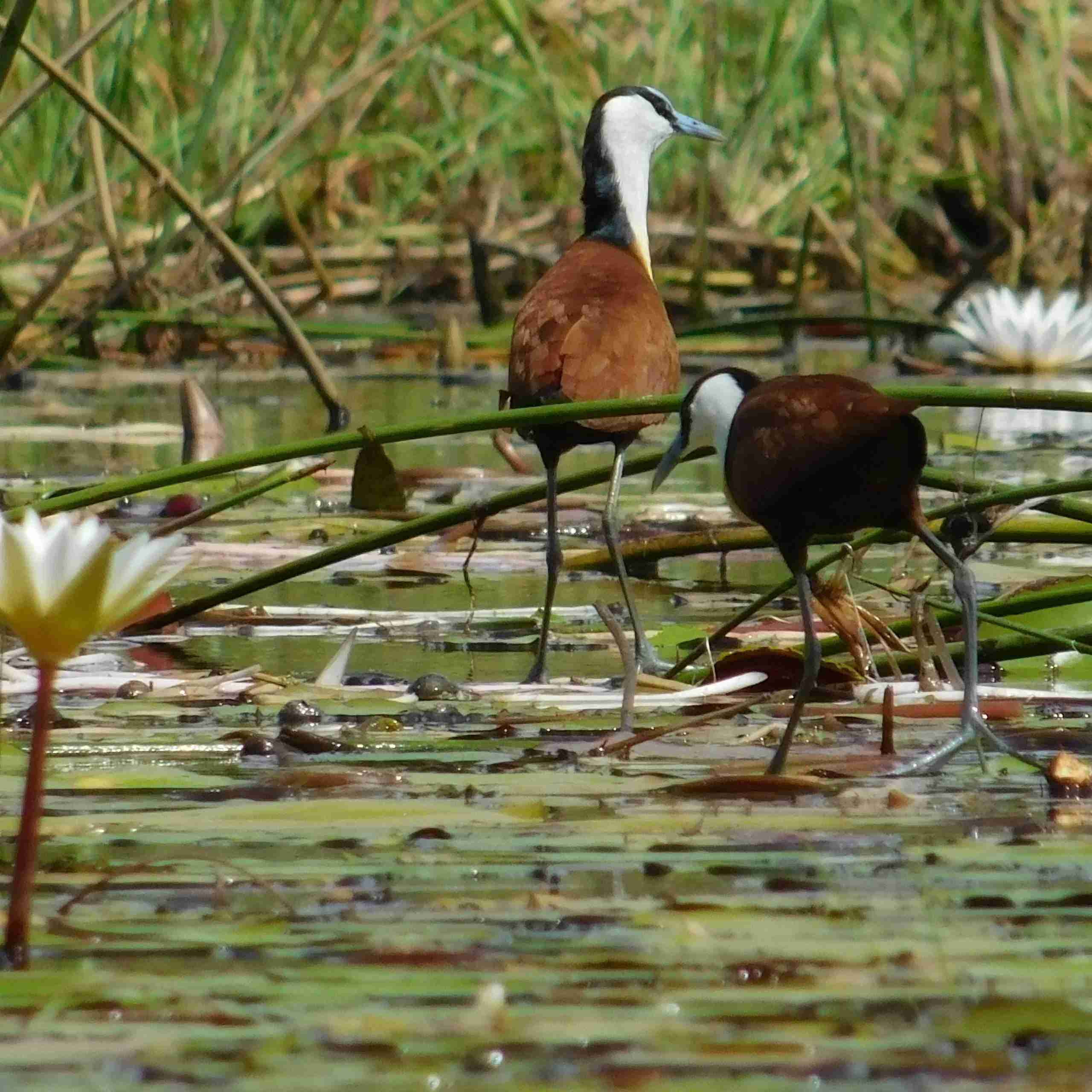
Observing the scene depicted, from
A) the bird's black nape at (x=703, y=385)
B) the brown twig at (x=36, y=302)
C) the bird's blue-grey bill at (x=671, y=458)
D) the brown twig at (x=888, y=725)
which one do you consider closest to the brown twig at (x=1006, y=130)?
the brown twig at (x=36, y=302)

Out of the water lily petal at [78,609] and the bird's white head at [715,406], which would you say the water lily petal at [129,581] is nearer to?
the water lily petal at [78,609]

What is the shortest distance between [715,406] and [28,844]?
4.11 feet

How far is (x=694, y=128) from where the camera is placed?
17.2 ft

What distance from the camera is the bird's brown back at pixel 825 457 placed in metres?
2.25

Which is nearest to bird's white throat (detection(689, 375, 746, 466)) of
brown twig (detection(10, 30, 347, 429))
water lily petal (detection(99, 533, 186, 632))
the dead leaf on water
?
water lily petal (detection(99, 533, 186, 632))

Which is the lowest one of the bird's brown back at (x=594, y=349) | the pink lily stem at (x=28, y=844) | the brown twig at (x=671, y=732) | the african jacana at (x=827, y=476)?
the pink lily stem at (x=28, y=844)

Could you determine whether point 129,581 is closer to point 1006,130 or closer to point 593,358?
point 593,358

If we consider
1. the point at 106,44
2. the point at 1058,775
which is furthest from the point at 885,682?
the point at 106,44

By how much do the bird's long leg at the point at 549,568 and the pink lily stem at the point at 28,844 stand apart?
1257mm

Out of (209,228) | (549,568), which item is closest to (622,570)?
(549,568)

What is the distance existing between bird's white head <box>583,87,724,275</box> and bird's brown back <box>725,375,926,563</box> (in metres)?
1.94

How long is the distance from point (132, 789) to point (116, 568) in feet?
2.22

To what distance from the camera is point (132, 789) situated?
216cm

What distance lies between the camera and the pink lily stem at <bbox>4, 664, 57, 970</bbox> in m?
1.51
